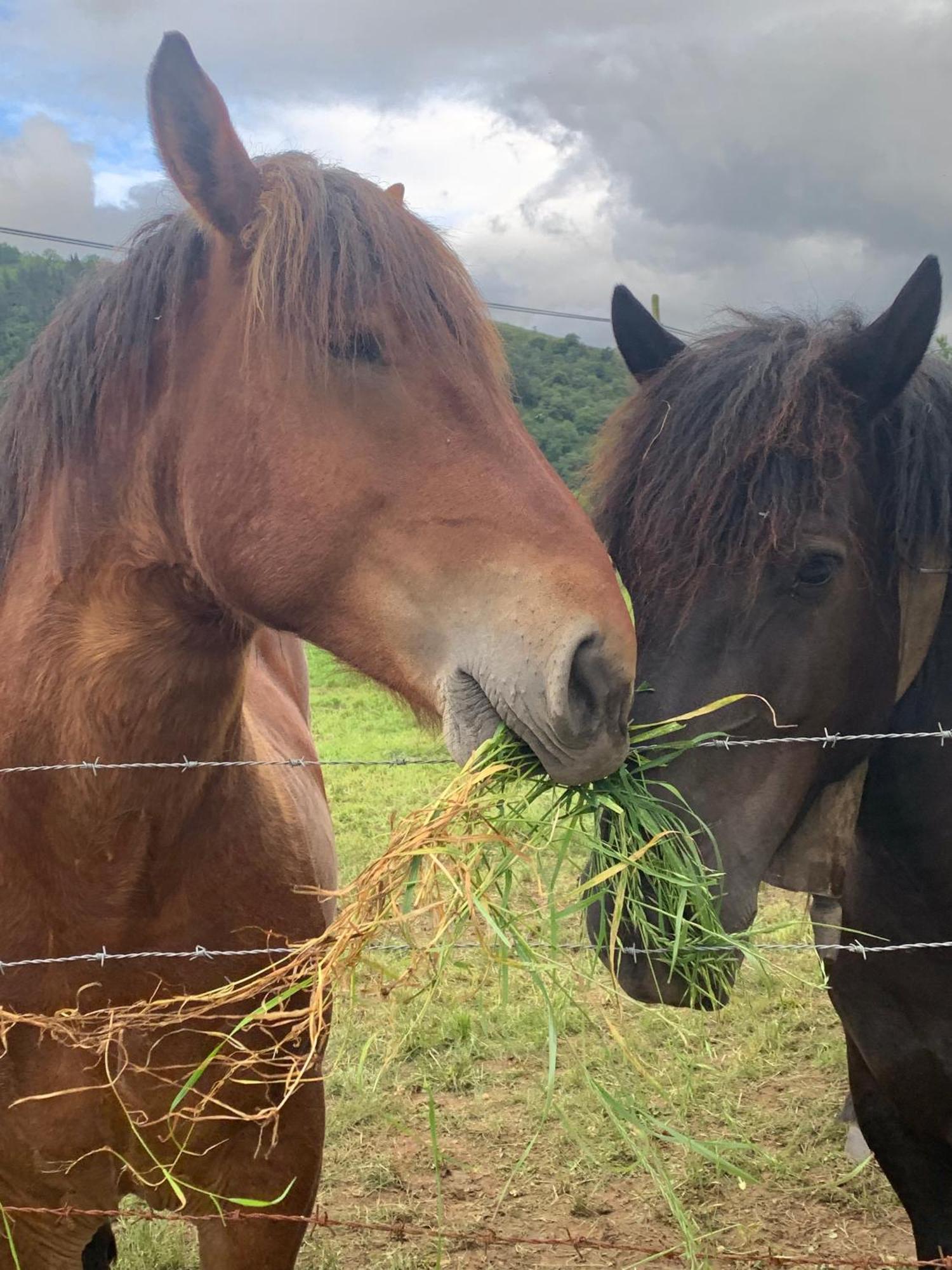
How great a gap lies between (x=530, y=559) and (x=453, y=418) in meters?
0.32

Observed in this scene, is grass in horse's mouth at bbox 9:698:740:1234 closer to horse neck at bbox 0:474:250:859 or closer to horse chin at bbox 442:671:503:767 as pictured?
horse chin at bbox 442:671:503:767

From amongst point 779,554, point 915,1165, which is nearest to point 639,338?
point 779,554

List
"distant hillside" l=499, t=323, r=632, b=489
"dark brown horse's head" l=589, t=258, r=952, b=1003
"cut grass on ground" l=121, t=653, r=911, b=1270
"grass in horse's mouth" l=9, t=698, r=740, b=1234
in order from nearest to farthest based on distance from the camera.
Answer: "grass in horse's mouth" l=9, t=698, r=740, b=1234, "dark brown horse's head" l=589, t=258, r=952, b=1003, "distant hillside" l=499, t=323, r=632, b=489, "cut grass on ground" l=121, t=653, r=911, b=1270

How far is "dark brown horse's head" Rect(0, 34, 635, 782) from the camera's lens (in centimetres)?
169

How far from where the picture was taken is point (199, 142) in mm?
1816

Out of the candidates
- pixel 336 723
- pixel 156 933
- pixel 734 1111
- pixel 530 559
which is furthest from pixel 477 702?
pixel 336 723

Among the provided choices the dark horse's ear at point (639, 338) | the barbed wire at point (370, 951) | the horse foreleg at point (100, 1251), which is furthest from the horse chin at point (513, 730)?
the horse foreleg at point (100, 1251)

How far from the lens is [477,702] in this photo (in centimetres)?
176

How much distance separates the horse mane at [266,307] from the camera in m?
1.81

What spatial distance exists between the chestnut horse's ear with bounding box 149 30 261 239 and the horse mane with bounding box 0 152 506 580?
44 mm

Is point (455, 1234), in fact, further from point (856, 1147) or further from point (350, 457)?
point (350, 457)

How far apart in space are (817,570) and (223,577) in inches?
46.5

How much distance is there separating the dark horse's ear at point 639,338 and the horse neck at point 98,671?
1.26 m

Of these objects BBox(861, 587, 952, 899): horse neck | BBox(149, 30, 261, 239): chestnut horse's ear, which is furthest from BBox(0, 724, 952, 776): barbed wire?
BBox(149, 30, 261, 239): chestnut horse's ear
